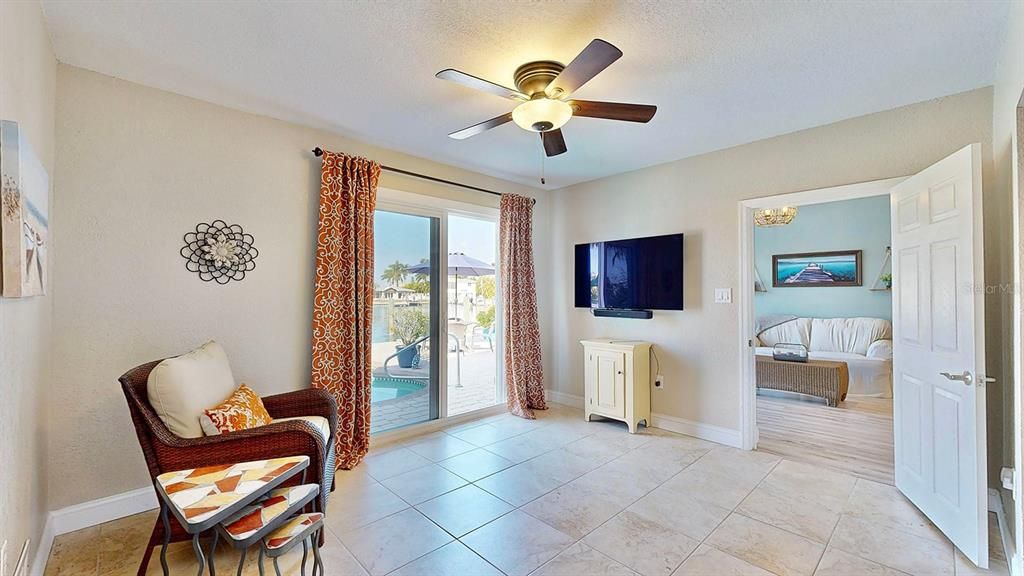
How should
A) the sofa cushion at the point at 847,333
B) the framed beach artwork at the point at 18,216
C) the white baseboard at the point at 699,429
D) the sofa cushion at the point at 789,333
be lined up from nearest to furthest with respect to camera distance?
the framed beach artwork at the point at 18,216, the white baseboard at the point at 699,429, the sofa cushion at the point at 847,333, the sofa cushion at the point at 789,333

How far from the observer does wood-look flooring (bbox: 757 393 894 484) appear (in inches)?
127

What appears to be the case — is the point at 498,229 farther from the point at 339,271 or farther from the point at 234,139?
the point at 234,139

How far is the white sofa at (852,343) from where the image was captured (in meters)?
5.11

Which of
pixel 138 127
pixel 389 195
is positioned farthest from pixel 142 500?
pixel 389 195

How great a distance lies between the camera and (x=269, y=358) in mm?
2990

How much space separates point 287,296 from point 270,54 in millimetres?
1571

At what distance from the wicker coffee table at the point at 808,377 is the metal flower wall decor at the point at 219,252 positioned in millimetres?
5581

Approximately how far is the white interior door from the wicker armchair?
10.3 feet

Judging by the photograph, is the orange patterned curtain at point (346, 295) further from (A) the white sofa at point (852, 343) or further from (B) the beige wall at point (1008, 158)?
(A) the white sofa at point (852, 343)

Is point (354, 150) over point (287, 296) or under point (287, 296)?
over

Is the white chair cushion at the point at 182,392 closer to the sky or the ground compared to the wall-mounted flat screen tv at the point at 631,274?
closer to the ground

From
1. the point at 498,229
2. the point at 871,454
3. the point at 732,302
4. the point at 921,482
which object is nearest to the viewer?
the point at 921,482

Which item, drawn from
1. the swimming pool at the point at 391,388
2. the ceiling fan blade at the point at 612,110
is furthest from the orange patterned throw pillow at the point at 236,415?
the ceiling fan blade at the point at 612,110

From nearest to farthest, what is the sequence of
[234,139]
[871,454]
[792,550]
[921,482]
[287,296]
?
[792,550], [921,482], [234,139], [287,296], [871,454]
